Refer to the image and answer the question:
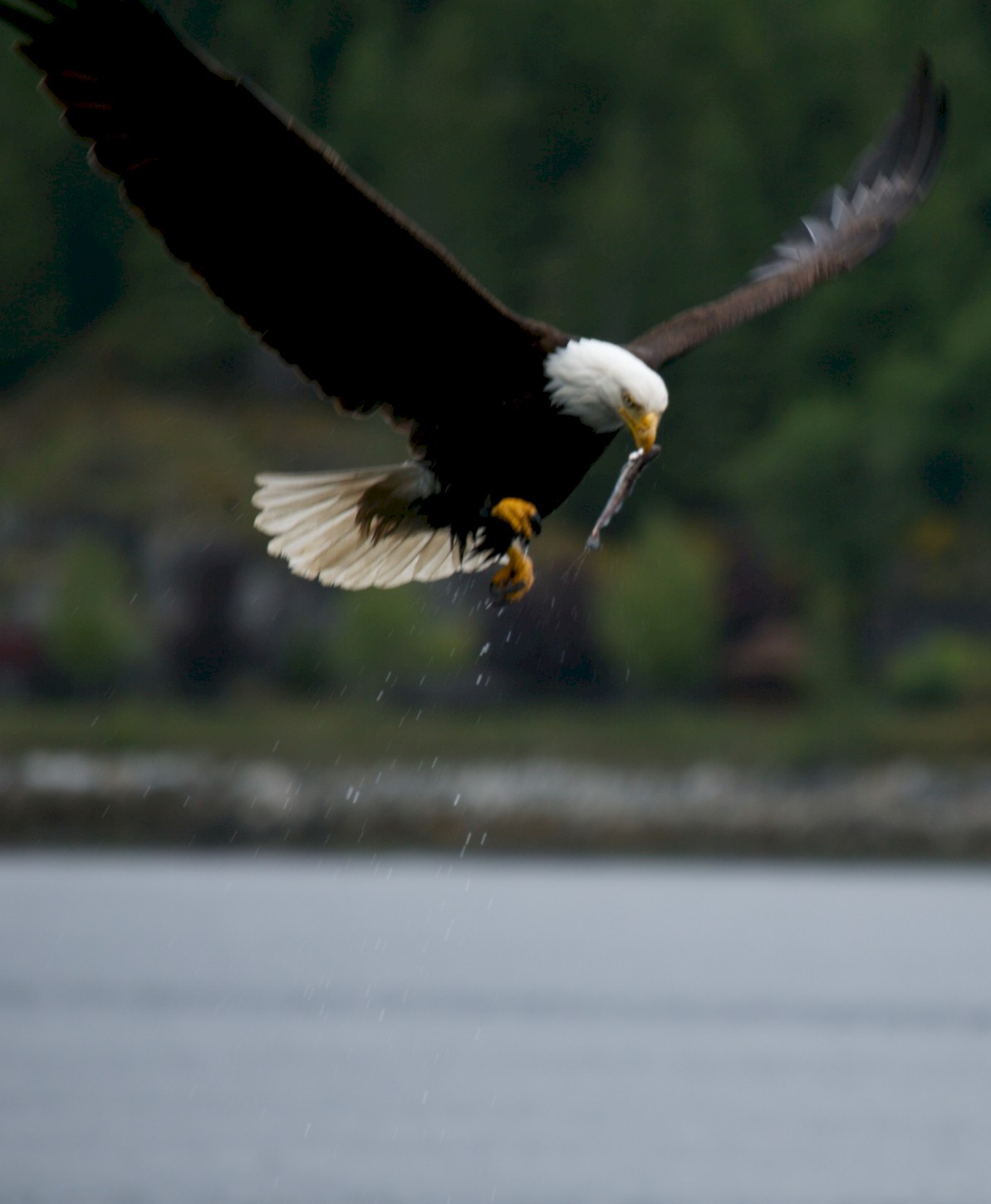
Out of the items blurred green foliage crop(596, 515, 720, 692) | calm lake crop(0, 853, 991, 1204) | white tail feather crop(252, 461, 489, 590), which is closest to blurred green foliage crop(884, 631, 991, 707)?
blurred green foliage crop(596, 515, 720, 692)

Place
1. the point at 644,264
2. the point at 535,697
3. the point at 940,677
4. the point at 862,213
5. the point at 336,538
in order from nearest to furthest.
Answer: the point at 336,538, the point at 862,213, the point at 940,677, the point at 535,697, the point at 644,264

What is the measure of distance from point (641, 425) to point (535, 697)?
30969 millimetres

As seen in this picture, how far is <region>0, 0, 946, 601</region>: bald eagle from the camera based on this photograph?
6.28 metres

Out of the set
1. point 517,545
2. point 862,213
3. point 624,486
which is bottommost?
point 517,545

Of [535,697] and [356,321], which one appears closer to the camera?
[356,321]

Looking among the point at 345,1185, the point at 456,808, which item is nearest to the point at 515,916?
the point at 456,808

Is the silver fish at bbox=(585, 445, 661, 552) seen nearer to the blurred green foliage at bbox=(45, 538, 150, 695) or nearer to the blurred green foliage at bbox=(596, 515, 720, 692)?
the blurred green foliage at bbox=(596, 515, 720, 692)

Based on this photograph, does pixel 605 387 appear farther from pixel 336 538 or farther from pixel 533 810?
pixel 533 810

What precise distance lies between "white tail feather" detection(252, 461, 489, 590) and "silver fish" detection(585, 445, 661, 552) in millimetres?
1012

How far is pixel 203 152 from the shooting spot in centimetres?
648

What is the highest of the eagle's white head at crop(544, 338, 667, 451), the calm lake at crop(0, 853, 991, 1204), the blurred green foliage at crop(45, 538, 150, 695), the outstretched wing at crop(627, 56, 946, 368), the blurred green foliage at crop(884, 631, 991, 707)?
the blurred green foliage at crop(884, 631, 991, 707)

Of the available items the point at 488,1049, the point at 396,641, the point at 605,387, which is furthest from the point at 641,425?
the point at 396,641

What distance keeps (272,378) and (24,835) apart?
13.5 metres

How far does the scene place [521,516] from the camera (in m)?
7.17
